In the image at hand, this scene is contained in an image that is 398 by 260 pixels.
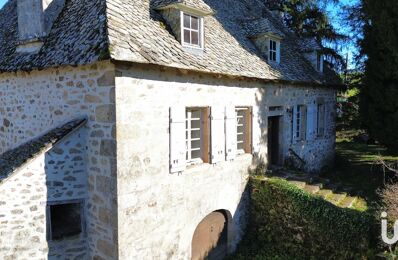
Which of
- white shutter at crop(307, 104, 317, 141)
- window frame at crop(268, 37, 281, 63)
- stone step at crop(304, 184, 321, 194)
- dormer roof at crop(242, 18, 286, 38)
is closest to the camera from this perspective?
stone step at crop(304, 184, 321, 194)

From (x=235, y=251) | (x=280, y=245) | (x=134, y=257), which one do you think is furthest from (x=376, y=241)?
(x=134, y=257)

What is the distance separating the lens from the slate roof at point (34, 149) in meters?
6.26

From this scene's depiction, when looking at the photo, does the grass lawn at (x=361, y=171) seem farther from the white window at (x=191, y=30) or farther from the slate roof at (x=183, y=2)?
the slate roof at (x=183, y=2)

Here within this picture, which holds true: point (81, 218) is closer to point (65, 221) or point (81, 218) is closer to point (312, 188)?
point (65, 221)

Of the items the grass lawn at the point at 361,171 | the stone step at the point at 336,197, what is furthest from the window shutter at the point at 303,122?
the stone step at the point at 336,197

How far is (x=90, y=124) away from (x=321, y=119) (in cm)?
1181

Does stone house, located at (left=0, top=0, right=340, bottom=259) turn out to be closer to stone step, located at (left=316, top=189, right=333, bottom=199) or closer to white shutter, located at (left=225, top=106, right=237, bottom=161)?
white shutter, located at (left=225, top=106, right=237, bottom=161)

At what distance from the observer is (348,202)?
32.9 ft

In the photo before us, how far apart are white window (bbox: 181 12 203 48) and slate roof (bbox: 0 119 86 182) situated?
126 inches

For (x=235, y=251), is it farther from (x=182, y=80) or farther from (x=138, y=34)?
(x=138, y=34)

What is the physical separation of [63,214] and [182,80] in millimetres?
4129

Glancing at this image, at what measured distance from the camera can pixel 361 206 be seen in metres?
10.3

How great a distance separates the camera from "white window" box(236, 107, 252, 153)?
400 inches

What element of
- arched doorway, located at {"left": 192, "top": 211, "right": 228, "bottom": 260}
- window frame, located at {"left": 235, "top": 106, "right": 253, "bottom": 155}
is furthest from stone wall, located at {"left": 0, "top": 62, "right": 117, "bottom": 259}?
window frame, located at {"left": 235, "top": 106, "right": 253, "bottom": 155}
